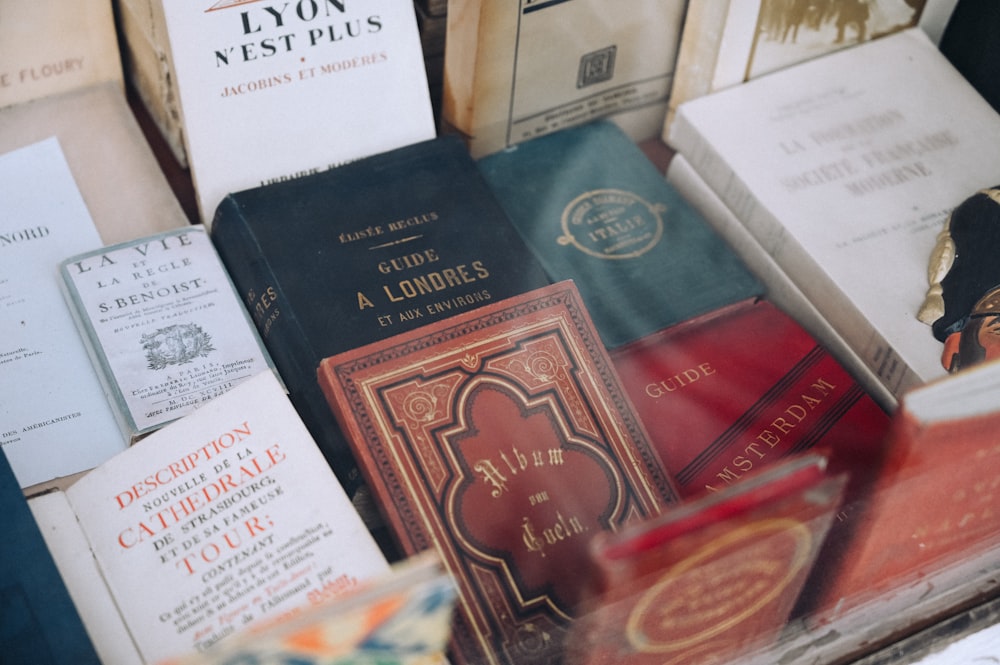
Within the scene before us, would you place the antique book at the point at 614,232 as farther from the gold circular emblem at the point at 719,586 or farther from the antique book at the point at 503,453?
the gold circular emblem at the point at 719,586

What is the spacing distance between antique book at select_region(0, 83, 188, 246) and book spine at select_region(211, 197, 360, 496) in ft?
0.33

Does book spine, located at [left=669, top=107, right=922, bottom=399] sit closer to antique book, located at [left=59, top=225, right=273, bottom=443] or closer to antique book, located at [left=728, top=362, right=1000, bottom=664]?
antique book, located at [left=728, top=362, right=1000, bottom=664]

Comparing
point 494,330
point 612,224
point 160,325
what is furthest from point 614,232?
point 160,325

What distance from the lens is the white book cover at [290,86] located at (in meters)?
1.02

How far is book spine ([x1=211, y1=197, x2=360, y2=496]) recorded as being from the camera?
890 millimetres

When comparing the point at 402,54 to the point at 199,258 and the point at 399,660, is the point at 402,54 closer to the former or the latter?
the point at 199,258

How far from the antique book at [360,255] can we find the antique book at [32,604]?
251 millimetres

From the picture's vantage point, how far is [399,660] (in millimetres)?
652

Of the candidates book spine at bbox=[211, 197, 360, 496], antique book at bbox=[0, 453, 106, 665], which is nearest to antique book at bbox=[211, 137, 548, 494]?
book spine at bbox=[211, 197, 360, 496]

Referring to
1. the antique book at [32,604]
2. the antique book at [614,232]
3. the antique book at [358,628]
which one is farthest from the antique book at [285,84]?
the antique book at [358,628]

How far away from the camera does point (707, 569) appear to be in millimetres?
684

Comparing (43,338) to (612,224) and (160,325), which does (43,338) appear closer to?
(160,325)

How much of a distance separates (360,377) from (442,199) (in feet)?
0.99

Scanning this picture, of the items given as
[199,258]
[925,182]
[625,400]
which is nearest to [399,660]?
[625,400]
